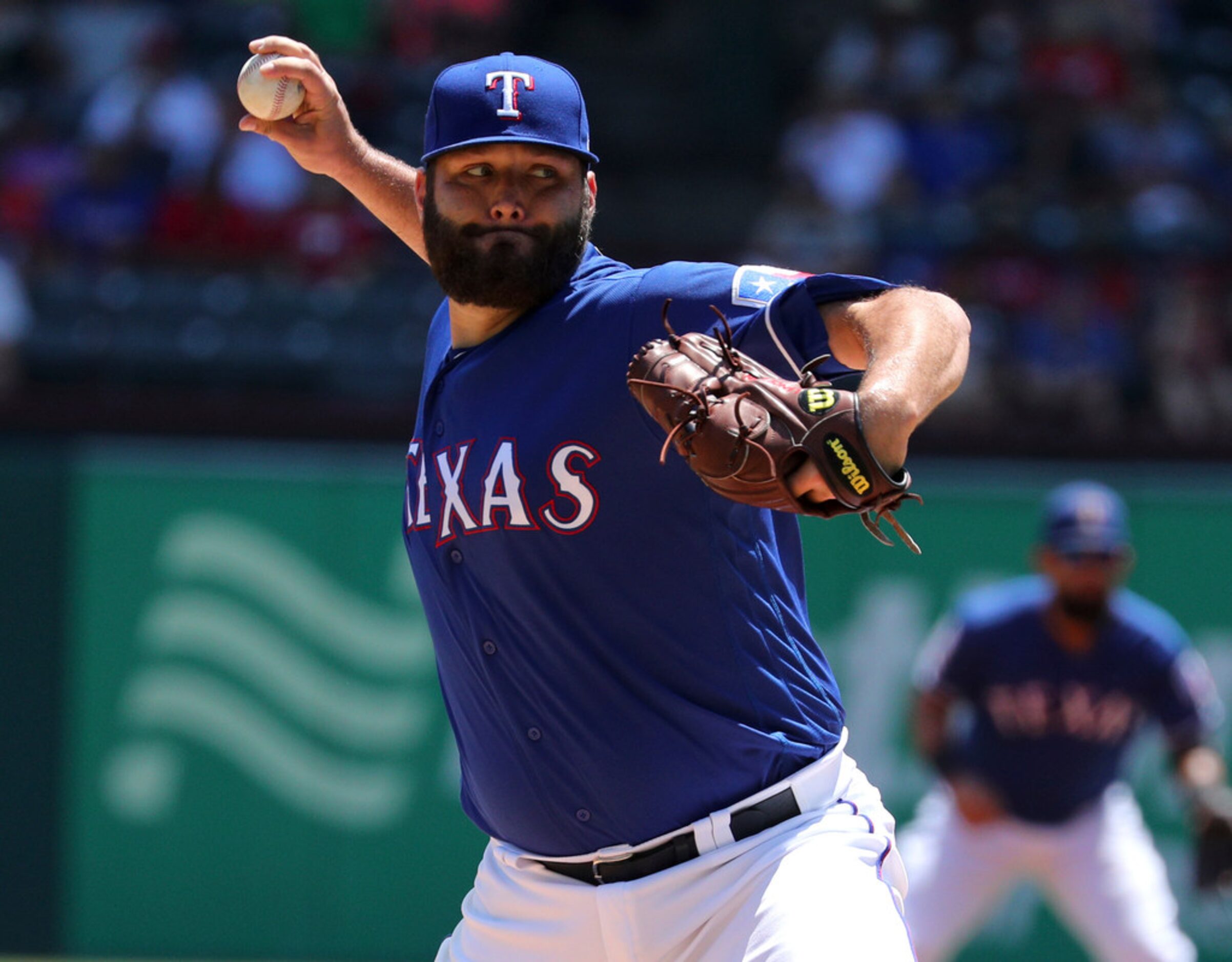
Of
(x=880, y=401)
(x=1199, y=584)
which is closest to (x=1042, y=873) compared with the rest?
(x=1199, y=584)

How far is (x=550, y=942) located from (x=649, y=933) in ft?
0.63

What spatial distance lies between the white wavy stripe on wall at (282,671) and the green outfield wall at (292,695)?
1 cm

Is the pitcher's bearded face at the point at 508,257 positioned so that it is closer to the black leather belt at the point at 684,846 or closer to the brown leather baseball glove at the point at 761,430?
the brown leather baseball glove at the point at 761,430

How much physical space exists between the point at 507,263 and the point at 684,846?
3.33 ft

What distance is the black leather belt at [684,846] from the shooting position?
9.75ft

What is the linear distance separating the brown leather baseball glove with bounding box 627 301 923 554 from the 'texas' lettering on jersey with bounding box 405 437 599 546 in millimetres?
387

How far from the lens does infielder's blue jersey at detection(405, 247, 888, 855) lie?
295 cm

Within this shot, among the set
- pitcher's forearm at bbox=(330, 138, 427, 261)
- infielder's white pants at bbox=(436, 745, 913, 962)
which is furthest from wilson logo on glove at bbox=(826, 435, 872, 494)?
pitcher's forearm at bbox=(330, 138, 427, 261)

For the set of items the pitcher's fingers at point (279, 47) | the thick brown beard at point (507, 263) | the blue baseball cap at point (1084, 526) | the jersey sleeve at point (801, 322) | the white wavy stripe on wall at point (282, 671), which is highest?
the pitcher's fingers at point (279, 47)

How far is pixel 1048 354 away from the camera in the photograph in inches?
364

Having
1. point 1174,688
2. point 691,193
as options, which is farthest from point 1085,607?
point 691,193

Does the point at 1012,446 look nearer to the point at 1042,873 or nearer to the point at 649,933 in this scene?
the point at 1042,873

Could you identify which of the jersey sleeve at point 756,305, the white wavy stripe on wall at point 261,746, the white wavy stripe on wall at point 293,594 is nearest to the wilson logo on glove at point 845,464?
the jersey sleeve at point 756,305

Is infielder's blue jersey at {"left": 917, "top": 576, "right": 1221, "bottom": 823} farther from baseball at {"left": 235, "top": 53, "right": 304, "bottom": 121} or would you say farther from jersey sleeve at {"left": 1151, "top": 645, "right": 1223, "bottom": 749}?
baseball at {"left": 235, "top": 53, "right": 304, "bottom": 121}
